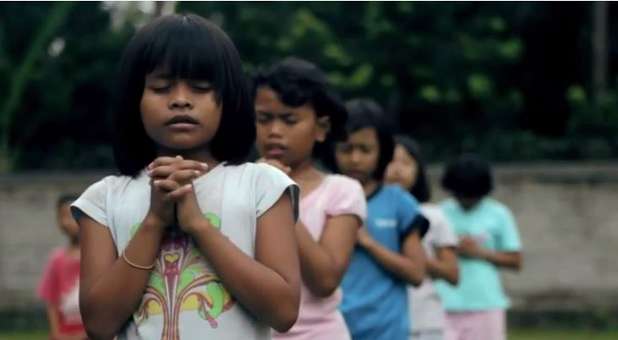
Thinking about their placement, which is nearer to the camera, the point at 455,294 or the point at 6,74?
the point at 455,294

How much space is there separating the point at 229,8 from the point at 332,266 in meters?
21.0

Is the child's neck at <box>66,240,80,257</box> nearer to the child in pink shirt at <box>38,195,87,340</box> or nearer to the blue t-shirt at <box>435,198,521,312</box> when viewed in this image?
the child in pink shirt at <box>38,195,87,340</box>

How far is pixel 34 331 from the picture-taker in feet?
62.6

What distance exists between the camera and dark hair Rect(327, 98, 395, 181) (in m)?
6.37

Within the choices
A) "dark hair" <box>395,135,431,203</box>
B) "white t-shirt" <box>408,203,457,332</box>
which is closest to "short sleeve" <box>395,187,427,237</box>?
"white t-shirt" <box>408,203,457,332</box>

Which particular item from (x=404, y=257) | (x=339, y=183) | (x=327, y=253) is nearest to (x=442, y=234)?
(x=404, y=257)

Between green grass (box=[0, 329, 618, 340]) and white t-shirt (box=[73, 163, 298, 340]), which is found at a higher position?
white t-shirt (box=[73, 163, 298, 340])

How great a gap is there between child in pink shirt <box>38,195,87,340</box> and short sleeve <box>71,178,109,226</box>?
4.98 meters

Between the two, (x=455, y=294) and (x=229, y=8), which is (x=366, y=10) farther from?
(x=455, y=294)

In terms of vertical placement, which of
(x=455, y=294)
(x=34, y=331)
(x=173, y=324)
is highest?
(x=173, y=324)

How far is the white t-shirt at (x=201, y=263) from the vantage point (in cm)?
338

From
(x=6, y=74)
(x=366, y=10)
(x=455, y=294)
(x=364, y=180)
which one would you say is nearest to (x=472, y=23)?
(x=366, y=10)

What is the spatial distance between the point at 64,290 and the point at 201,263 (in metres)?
5.71

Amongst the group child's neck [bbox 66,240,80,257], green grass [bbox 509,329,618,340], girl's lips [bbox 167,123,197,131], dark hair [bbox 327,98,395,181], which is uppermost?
girl's lips [bbox 167,123,197,131]
